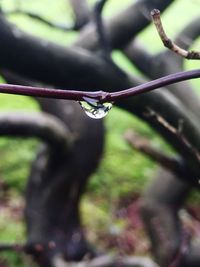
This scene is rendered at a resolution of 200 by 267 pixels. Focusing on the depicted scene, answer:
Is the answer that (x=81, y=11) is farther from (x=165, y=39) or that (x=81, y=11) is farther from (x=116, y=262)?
(x=165, y=39)

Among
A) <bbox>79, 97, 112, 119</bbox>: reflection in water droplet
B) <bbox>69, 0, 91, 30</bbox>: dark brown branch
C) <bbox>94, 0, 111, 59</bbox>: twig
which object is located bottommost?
<bbox>69, 0, 91, 30</bbox>: dark brown branch

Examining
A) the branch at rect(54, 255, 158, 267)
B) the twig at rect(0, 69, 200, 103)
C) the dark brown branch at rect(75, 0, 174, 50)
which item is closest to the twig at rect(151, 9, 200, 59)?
the twig at rect(0, 69, 200, 103)

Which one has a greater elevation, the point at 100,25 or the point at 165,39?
the point at 165,39

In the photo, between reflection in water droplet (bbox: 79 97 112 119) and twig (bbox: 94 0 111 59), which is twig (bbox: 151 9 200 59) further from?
twig (bbox: 94 0 111 59)

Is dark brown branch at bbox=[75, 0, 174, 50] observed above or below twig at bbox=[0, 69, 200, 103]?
below

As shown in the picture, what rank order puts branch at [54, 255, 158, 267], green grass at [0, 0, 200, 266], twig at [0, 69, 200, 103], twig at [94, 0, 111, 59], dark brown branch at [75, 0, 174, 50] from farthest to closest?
green grass at [0, 0, 200, 266] → branch at [54, 255, 158, 267] → dark brown branch at [75, 0, 174, 50] → twig at [94, 0, 111, 59] → twig at [0, 69, 200, 103]

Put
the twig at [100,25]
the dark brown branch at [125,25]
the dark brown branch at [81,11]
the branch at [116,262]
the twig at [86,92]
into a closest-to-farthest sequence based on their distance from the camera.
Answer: the twig at [86,92] < the twig at [100,25] < the dark brown branch at [125,25] < the branch at [116,262] < the dark brown branch at [81,11]

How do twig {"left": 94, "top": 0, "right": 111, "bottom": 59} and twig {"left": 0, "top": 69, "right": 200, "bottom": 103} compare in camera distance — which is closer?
twig {"left": 0, "top": 69, "right": 200, "bottom": 103}

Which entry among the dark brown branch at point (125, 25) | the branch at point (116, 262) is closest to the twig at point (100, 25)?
the dark brown branch at point (125, 25)

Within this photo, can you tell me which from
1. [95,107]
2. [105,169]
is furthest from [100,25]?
[105,169]

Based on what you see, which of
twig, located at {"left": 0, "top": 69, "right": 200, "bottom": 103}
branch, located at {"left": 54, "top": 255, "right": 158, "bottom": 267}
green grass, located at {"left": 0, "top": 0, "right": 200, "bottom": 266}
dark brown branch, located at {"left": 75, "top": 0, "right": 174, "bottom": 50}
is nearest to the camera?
twig, located at {"left": 0, "top": 69, "right": 200, "bottom": 103}

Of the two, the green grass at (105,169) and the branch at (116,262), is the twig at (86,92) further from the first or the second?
the green grass at (105,169)

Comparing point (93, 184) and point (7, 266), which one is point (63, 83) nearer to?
point (7, 266)
